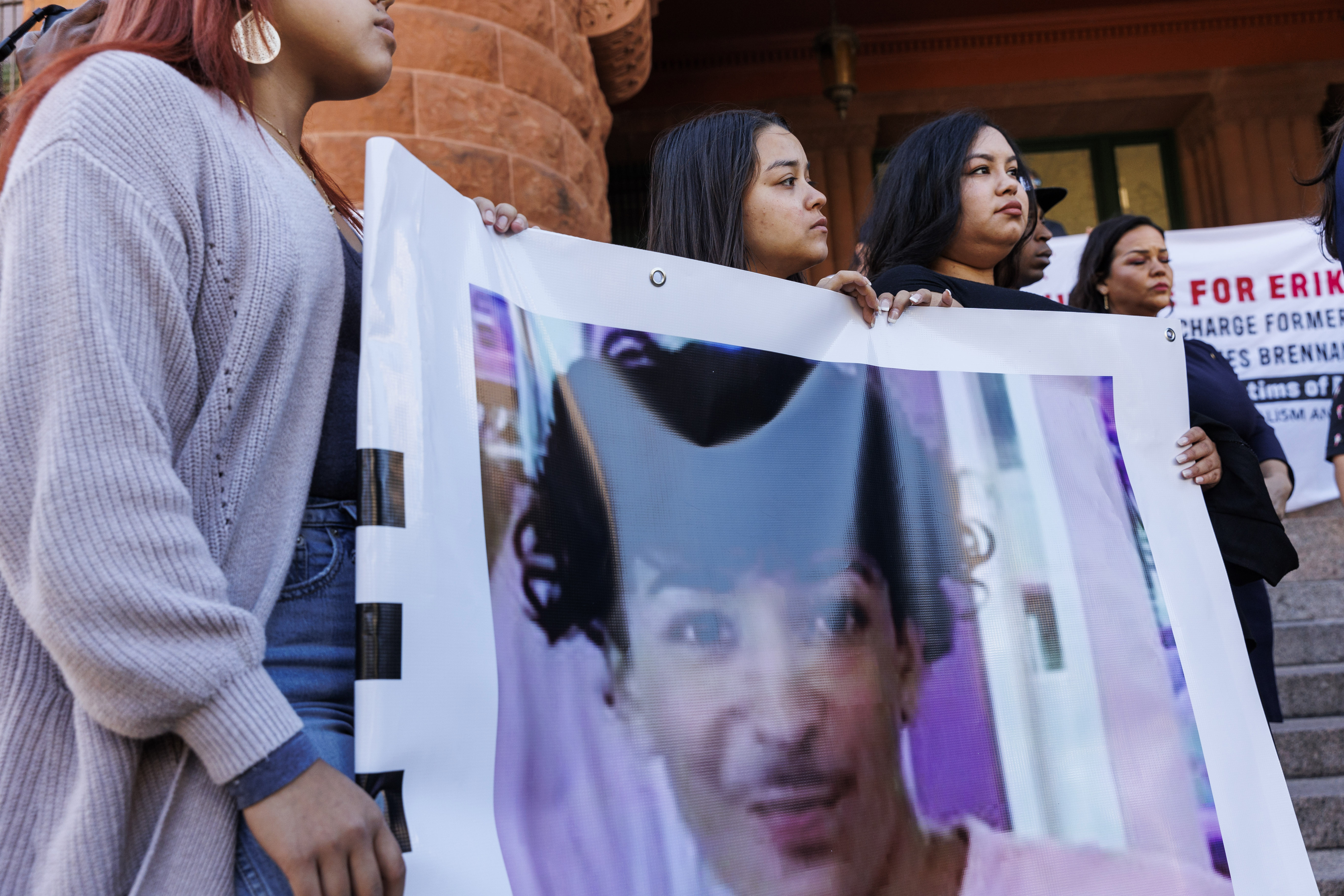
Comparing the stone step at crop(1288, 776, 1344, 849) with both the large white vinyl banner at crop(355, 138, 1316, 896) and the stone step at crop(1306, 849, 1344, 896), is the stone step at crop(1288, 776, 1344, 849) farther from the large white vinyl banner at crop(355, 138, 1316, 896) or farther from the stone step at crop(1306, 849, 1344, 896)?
the large white vinyl banner at crop(355, 138, 1316, 896)

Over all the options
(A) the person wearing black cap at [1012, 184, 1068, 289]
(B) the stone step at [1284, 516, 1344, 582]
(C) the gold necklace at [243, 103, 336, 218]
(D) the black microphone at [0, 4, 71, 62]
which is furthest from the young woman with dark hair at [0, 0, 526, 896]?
(B) the stone step at [1284, 516, 1344, 582]

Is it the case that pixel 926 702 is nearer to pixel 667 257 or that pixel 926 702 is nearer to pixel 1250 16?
pixel 667 257

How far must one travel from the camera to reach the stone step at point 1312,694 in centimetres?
402

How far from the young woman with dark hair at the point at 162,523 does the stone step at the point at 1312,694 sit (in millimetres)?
3775

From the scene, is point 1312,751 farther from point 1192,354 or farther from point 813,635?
point 813,635

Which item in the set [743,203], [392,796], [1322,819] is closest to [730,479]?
[392,796]

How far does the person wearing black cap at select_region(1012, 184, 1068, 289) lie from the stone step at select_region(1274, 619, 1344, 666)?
79.1 inches

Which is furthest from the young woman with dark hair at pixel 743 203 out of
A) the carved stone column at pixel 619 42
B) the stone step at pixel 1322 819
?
the carved stone column at pixel 619 42

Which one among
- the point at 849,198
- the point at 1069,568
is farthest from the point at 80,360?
the point at 849,198

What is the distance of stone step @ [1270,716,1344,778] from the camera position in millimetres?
3613

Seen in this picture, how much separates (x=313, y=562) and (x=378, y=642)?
122mm

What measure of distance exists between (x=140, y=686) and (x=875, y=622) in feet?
2.89

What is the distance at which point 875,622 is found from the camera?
151 centimetres

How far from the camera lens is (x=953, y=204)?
96.3 inches
